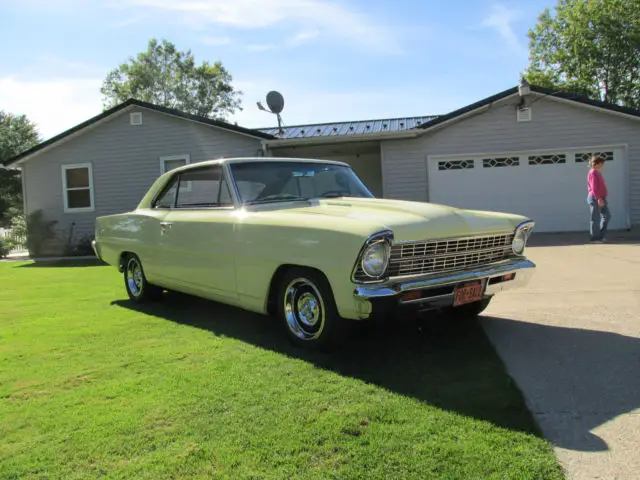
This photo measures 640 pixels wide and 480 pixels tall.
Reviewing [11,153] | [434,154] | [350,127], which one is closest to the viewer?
[434,154]

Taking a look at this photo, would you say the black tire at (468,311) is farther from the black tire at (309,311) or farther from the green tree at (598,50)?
the green tree at (598,50)

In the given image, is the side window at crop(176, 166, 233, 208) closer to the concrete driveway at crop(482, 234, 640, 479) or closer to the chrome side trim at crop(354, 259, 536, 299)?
the chrome side trim at crop(354, 259, 536, 299)

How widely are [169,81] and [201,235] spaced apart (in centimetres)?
4919

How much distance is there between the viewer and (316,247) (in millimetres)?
3582

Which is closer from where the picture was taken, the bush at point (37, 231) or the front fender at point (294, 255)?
the front fender at point (294, 255)

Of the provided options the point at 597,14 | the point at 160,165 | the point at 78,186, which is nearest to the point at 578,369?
the point at 160,165

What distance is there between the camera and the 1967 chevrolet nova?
3.39 metres

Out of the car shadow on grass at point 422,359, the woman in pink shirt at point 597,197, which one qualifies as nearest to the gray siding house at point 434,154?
the woman in pink shirt at point 597,197

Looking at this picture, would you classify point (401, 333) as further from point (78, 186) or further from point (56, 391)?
point (78, 186)

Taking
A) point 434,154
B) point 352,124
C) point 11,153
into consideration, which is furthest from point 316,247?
point 11,153

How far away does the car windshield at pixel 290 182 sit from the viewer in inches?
183

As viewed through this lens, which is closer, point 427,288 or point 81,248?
point 427,288

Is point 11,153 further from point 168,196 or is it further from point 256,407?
point 256,407

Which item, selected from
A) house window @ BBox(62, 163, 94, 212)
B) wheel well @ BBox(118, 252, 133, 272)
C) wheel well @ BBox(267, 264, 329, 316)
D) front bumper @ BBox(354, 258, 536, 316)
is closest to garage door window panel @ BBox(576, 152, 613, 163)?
front bumper @ BBox(354, 258, 536, 316)
